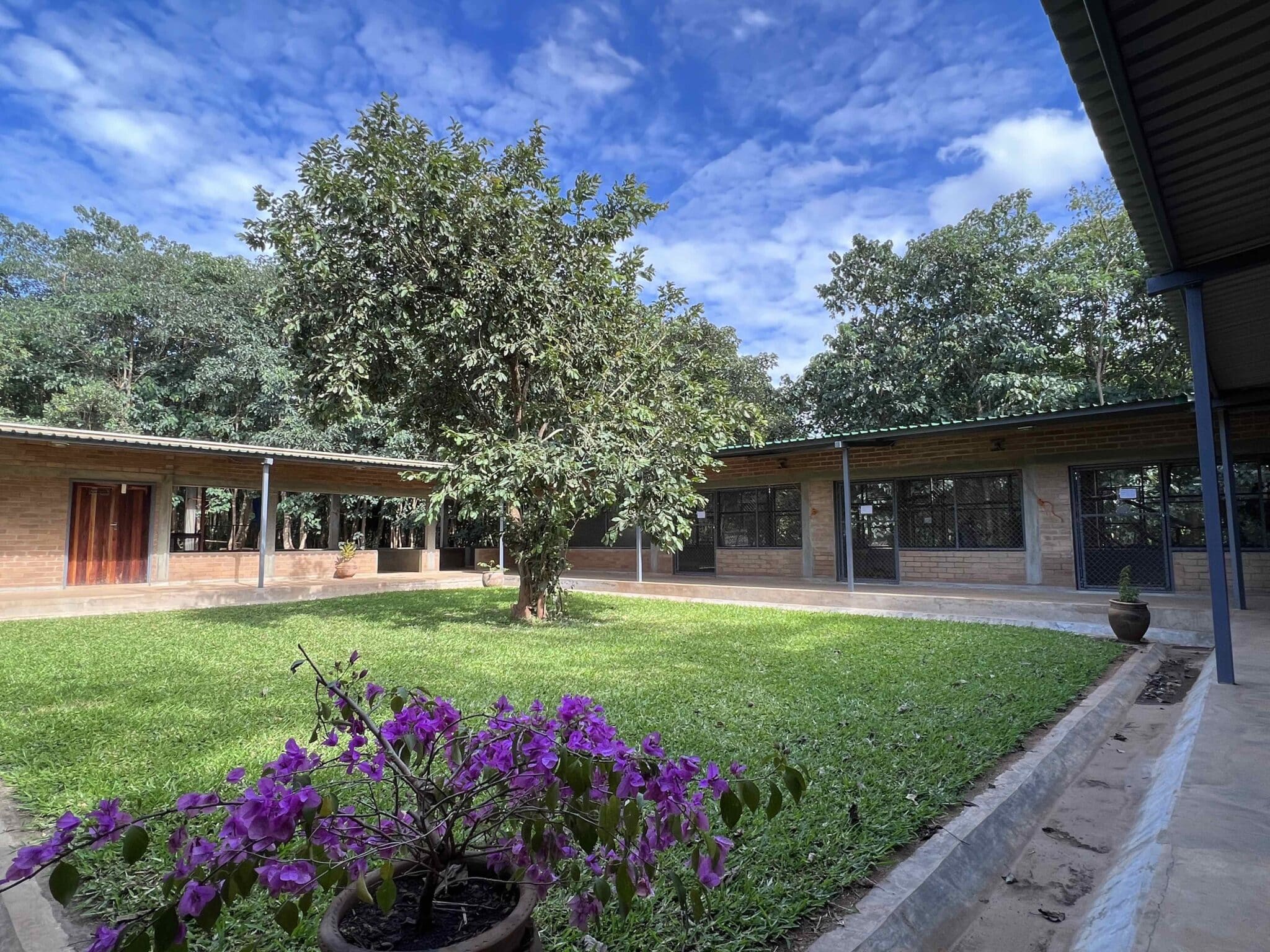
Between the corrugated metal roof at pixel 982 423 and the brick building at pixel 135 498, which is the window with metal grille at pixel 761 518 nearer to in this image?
the corrugated metal roof at pixel 982 423

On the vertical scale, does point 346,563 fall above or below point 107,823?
below

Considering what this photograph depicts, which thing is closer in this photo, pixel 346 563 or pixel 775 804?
pixel 775 804

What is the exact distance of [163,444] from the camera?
11.7 m

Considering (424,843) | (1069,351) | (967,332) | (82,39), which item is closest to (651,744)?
(424,843)

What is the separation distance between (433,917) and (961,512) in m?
13.5

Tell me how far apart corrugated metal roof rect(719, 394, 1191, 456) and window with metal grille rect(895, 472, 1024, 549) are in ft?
5.91

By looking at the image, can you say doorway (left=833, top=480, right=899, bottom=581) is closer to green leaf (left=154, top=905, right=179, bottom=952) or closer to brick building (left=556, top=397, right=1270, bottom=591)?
brick building (left=556, top=397, right=1270, bottom=591)

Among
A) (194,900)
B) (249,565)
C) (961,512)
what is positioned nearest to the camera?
(194,900)

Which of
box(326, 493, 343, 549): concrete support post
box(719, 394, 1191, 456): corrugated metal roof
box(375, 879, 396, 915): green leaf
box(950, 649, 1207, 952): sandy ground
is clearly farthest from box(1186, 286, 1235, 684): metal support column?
box(326, 493, 343, 549): concrete support post

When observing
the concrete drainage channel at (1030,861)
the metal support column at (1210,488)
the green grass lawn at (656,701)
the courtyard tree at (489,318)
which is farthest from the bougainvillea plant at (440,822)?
the courtyard tree at (489,318)

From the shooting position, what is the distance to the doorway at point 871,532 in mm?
14195

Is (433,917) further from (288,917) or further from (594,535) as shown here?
(594,535)

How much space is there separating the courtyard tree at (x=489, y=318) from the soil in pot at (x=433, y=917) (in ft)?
18.7

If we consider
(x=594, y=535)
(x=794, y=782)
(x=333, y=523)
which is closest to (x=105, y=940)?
(x=794, y=782)
